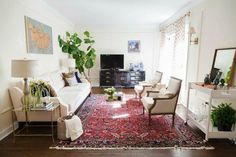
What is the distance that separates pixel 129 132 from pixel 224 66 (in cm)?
206

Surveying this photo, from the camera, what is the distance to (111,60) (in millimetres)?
7676

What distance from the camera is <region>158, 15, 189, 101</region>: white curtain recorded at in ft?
16.6

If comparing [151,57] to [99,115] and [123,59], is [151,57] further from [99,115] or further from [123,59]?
[99,115]

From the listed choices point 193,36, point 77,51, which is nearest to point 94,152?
point 193,36

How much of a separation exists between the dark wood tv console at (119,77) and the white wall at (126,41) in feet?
1.67

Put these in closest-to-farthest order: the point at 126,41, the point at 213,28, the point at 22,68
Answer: the point at 22,68 → the point at 213,28 → the point at 126,41

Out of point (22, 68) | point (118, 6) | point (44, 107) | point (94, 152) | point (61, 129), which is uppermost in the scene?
point (118, 6)

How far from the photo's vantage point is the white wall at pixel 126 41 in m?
7.85

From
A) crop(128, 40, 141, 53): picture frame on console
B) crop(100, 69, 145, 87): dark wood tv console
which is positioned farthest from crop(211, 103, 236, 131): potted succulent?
crop(128, 40, 141, 53): picture frame on console

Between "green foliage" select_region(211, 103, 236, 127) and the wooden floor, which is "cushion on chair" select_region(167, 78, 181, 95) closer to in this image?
"green foliage" select_region(211, 103, 236, 127)

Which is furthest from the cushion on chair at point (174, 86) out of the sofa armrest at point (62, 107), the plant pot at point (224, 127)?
the sofa armrest at point (62, 107)

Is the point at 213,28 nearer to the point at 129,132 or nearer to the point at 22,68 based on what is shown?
the point at 129,132

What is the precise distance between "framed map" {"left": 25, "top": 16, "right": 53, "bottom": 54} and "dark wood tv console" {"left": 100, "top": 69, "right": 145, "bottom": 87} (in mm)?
2862

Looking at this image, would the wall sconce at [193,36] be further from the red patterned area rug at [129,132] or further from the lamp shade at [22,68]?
the lamp shade at [22,68]
